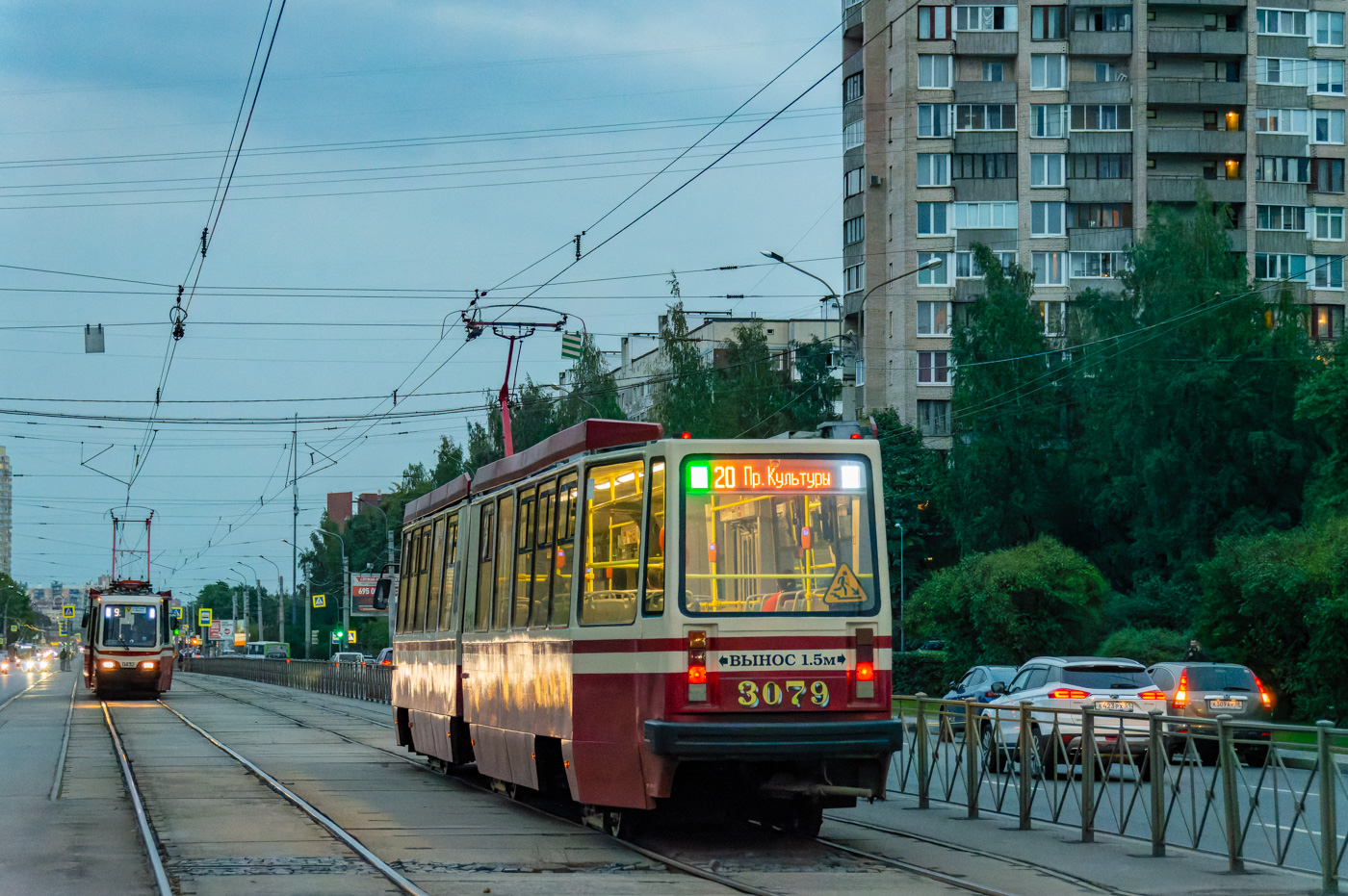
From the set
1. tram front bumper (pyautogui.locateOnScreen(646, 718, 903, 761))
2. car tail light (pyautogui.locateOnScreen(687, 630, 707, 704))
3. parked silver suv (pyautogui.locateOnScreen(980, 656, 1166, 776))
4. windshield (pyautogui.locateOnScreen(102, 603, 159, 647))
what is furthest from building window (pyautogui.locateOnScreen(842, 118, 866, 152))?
car tail light (pyautogui.locateOnScreen(687, 630, 707, 704))

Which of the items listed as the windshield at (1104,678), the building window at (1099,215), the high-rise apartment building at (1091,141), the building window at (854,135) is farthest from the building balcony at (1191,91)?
the windshield at (1104,678)

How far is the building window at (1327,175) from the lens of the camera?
69.5m

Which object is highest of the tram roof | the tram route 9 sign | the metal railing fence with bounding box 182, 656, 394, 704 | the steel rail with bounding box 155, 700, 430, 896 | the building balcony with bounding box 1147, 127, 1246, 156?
the building balcony with bounding box 1147, 127, 1246, 156

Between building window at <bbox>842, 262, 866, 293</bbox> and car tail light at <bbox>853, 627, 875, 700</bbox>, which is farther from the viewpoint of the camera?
building window at <bbox>842, 262, 866, 293</bbox>

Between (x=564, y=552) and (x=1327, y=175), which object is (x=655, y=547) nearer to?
(x=564, y=552)

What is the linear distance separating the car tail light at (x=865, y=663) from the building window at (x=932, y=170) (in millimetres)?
57679

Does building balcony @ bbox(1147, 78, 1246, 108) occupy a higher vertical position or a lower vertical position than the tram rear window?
higher

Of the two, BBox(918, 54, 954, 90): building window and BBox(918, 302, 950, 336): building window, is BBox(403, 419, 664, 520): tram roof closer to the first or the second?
BBox(918, 302, 950, 336): building window

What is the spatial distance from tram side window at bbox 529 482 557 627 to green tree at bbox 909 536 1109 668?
32.6 meters

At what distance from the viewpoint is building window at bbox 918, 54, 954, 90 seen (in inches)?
2685

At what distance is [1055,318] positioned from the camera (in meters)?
67.9

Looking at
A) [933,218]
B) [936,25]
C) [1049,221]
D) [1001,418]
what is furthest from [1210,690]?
[936,25]

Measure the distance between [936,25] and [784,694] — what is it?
6008 cm

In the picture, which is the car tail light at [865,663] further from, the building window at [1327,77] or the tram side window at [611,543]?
the building window at [1327,77]
